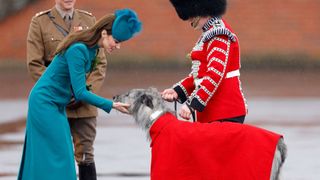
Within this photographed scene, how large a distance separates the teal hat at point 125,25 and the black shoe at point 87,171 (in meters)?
1.79

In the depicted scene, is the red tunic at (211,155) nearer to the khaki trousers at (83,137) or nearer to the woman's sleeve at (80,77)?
the woman's sleeve at (80,77)

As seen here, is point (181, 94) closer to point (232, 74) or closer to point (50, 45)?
point (232, 74)

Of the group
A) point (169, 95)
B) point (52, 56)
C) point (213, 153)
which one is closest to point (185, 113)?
point (169, 95)

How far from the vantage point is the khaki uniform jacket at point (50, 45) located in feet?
27.9

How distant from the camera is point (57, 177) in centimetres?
725

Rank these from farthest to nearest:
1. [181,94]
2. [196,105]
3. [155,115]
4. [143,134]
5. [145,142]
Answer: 1. [143,134]
2. [145,142]
3. [181,94]
4. [196,105]
5. [155,115]

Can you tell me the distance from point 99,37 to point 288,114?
887 centimetres

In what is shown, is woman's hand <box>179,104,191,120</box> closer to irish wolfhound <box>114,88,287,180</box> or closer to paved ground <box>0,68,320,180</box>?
irish wolfhound <box>114,88,287,180</box>

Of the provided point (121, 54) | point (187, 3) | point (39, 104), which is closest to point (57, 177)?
point (39, 104)

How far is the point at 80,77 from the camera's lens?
7145 millimetres

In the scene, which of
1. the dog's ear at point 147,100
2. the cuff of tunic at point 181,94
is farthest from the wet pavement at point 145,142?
the dog's ear at point 147,100

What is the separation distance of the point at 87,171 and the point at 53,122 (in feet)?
4.59

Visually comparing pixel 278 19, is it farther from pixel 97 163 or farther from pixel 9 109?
pixel 97 163

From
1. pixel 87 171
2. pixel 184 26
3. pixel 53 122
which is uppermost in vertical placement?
pixel 184 26
